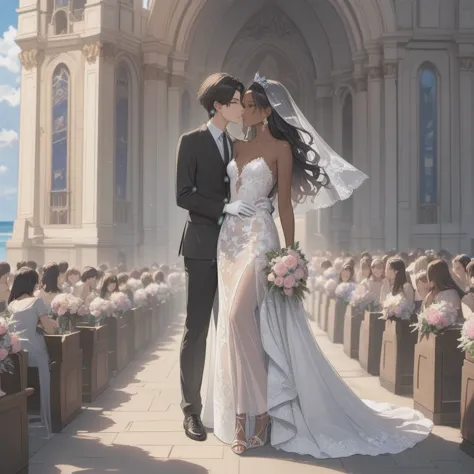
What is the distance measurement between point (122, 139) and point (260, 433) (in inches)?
679

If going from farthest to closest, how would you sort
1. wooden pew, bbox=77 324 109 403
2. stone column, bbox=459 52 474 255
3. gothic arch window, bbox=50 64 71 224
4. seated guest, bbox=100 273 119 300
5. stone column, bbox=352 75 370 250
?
1. stone column, bbox=352 75 370 250
2. stone column, bbox=459 52 474 255
3. gothic arch window, bbox=50 64 71 224
4. seated guest, bbox=100 273 119 300
5. wooden pew, bbox=77 324 109 403

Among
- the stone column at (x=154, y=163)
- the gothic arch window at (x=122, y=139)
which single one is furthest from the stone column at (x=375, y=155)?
the gothic arch window at (x=122, y=139)

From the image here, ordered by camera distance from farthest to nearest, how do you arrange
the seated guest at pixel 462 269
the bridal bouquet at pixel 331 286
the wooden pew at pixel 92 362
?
the bridal bouquet at pixel 331 286 < the seated guest at pixel 462 269 < the wooden pew at pixel 92 362

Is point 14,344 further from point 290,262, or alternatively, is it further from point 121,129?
point 121,129

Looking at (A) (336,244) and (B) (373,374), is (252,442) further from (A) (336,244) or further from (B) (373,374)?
(A) (336,244)

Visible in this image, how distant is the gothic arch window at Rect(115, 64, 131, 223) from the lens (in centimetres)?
2108

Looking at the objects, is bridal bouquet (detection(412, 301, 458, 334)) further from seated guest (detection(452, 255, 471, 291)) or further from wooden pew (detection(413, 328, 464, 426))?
seated guest (detection(452, 255, 471, 291))

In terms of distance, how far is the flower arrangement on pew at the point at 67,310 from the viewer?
7773 mm

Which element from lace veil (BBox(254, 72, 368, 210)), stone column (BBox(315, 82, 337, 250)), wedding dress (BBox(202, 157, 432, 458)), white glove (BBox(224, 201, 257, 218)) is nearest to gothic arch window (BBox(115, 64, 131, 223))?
stone column (BBox(315, 82, 337, 250))

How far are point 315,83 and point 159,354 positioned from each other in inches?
781

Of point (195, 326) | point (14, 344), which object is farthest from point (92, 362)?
point (14, 344)

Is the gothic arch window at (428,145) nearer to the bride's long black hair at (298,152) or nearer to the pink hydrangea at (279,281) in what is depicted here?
the bride's long black hair at (298,152)

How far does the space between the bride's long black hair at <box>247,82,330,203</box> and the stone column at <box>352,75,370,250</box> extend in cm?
1749

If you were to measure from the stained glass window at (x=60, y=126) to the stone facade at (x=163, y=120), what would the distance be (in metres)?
0.04
